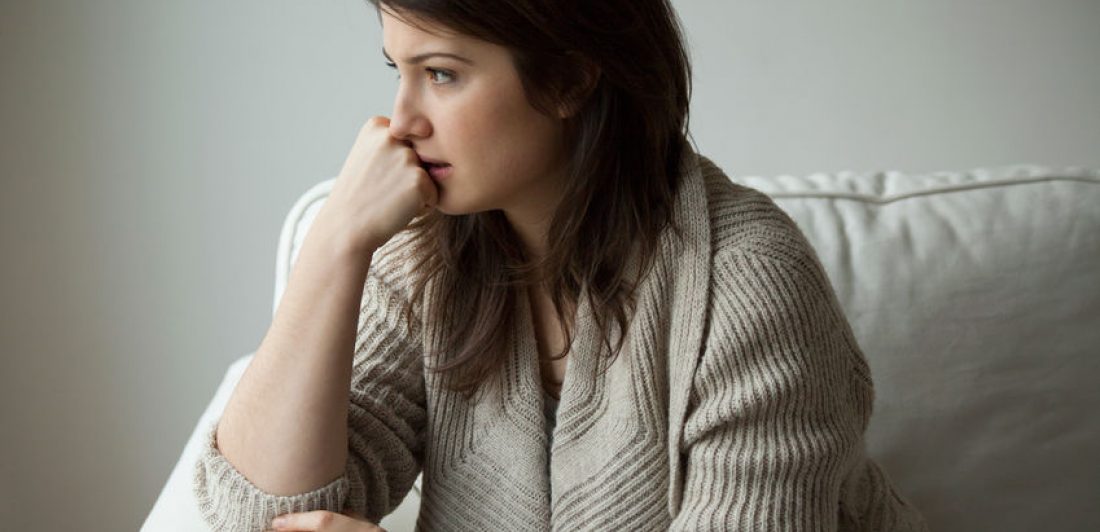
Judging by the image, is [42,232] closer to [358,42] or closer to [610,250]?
[358,42]

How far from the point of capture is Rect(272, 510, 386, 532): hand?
1101 millimetres

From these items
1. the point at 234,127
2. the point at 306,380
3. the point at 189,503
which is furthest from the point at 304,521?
the point at 234,127

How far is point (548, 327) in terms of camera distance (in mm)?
1287

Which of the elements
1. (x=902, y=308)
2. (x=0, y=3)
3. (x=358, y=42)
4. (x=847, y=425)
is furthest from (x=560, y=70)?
(x=0, y=3)

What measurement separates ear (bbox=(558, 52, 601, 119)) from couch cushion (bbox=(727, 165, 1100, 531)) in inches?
19.6

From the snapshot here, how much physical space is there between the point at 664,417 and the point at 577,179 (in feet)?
0.84

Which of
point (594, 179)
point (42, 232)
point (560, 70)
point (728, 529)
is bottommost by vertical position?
point (728, 529)

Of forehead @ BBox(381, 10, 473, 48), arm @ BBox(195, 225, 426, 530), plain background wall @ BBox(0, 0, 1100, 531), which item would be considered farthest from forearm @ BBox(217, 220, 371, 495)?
plain background wall @ BBox(0, 0, 1100, 531)

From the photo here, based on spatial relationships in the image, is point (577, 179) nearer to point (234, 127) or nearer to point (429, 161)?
point (429, 161)

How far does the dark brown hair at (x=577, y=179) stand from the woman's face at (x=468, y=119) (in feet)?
0.05

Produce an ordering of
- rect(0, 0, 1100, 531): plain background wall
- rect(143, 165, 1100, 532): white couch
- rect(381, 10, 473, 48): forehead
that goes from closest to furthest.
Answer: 1. rect(381, 10, 473, 48): forehead
2. rect(143, 165, 1100, 532): white couch
3. rect(0, 0, 1100, 531): plain background wall

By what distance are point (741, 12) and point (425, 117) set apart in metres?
0.96

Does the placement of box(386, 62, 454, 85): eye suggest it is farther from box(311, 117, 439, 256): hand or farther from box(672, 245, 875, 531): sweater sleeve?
box(672, 245, 875, 531): sweater sleeve

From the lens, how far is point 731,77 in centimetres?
192
